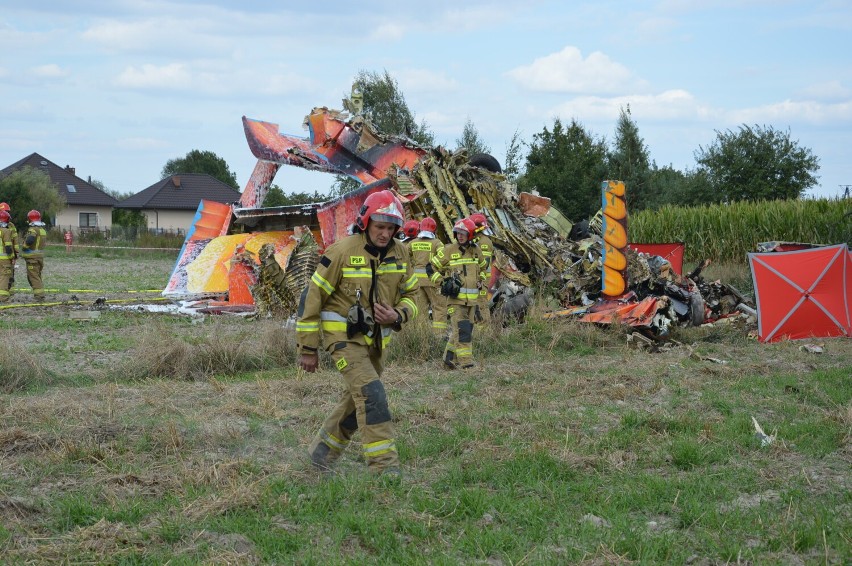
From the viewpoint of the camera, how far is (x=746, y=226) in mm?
22250

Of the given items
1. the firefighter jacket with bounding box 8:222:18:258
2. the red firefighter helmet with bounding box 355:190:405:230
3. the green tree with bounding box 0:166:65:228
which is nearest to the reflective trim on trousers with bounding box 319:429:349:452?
the red firefighter helmet with bounding box 355:190:405:230

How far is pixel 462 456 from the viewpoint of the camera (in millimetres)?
6008

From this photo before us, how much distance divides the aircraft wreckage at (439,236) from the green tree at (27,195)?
27555 mm

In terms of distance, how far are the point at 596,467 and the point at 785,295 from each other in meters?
8.09

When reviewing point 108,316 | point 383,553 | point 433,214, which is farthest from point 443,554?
point 433,214

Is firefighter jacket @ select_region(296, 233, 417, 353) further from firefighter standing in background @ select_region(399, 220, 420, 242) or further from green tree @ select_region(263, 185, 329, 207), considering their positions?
green tree @ select_region(263, 185, 329, 207)

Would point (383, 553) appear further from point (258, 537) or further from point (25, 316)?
point (25, 316)

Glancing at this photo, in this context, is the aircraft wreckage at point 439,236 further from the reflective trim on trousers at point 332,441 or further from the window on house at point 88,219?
the window on house at point 88,219

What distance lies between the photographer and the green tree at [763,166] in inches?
1305

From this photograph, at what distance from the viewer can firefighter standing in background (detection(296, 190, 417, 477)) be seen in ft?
18.0

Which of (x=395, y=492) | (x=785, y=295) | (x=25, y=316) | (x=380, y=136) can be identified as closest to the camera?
(x=395, y=492)

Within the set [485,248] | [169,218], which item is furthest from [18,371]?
[169,218]

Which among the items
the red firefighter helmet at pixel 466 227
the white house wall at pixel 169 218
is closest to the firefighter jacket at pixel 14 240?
the red firefighter helmet at pixel 466 227

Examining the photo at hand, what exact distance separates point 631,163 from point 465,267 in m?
26.0
